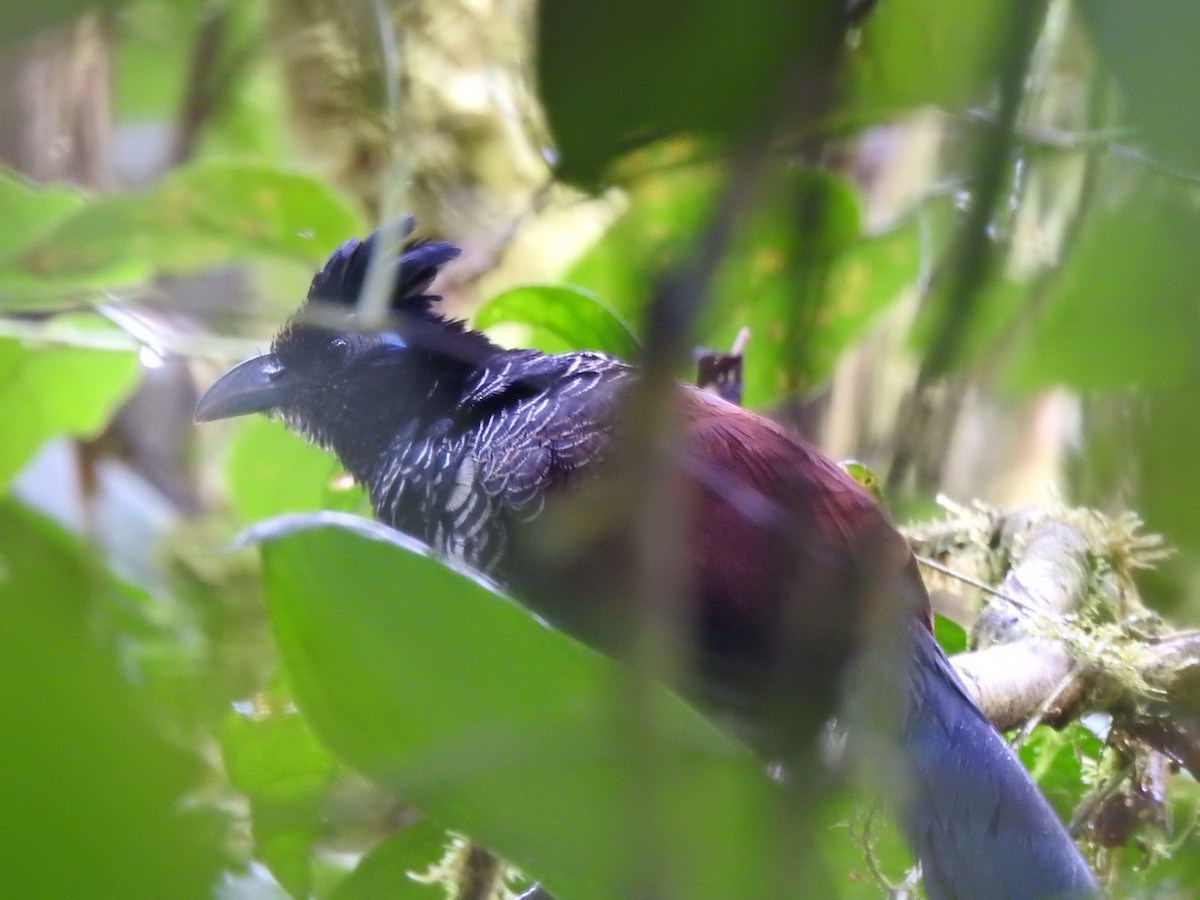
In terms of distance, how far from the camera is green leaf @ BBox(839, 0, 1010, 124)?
2.11ft

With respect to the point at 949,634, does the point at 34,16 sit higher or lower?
higher

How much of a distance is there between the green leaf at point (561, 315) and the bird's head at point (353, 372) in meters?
0.10

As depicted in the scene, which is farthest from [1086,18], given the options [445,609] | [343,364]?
[343,364]

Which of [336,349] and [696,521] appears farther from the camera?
[336,349]

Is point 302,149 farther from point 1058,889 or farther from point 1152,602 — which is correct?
point 1058,889

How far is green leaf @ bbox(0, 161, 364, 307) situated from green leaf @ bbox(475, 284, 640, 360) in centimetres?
29

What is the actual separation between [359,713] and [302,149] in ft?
10.3

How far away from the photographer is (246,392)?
226 centimetres

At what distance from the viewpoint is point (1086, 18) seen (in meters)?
0.50

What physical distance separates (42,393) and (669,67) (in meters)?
2.06

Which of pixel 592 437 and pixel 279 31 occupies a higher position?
pixel 279 31

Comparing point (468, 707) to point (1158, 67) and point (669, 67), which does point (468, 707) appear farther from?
point (1158, 67)

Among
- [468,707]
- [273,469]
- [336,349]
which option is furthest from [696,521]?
[273,469]

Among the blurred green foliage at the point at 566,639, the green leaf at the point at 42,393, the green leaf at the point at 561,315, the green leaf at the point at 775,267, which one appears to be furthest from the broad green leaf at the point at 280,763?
the green leaf at the point at 42,393
